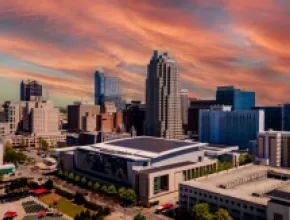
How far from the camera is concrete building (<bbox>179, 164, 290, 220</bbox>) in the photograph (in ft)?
171

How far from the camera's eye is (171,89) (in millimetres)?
154250

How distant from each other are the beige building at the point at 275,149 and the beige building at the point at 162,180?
33.5 m

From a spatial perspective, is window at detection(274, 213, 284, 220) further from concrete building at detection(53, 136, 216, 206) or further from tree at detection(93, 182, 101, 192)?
tree at detection(93, 182, 101, 192)

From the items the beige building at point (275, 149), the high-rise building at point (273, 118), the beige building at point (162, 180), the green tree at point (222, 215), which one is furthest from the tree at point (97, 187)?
the high-rise building at point (273, 118)

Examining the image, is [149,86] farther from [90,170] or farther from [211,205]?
[211,205]

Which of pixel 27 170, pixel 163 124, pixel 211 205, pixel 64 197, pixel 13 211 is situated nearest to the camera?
pixel 211 205

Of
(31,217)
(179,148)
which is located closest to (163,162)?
(179,148)

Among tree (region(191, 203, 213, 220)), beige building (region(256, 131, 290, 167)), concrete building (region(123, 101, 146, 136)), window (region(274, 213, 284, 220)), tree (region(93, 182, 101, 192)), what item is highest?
concrete building (region(123, 101, 146, 136))

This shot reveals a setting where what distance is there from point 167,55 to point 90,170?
81.7 metres

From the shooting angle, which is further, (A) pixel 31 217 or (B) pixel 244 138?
(B) pixel 244 138

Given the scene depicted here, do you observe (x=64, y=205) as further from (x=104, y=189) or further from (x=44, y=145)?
(x=44, y=145)


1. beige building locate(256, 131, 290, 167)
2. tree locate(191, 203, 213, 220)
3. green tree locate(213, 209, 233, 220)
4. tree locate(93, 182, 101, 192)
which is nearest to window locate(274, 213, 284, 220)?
green tree locate(213, 209, 233, 220)

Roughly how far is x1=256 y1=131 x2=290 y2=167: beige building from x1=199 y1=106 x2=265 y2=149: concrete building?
2928 cm

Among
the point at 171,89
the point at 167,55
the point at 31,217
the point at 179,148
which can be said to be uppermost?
the point at 167,55
